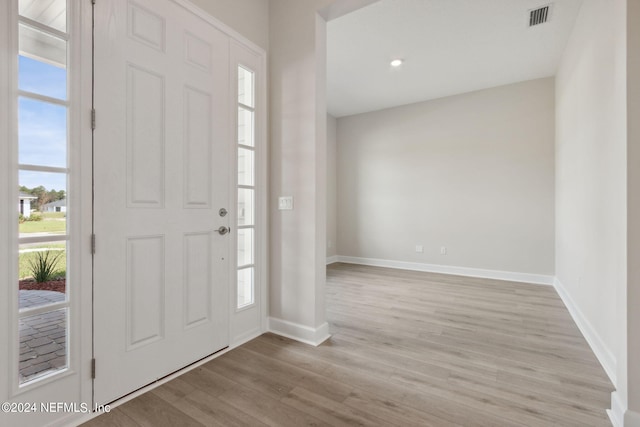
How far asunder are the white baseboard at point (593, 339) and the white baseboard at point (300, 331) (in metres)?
1.82

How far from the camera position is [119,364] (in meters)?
1.66

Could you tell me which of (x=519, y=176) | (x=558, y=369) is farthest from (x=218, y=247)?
(x=519, y=176)

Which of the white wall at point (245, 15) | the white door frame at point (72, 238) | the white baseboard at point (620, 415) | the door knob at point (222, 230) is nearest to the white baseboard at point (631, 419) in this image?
the white baseboard at point (620, 415)

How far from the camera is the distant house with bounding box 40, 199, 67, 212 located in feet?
4.66

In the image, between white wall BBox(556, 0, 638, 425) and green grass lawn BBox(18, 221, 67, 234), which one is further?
white wall BBox(556, 0, 638, 425)

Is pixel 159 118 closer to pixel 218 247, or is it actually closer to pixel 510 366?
pixel 218 247

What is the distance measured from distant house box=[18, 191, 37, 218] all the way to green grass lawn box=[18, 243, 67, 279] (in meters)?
0.16

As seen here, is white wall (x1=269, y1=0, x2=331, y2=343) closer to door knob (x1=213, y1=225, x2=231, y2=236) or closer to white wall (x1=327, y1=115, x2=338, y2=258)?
door knob (x1=213, y1=225, x2=231, y2=236)

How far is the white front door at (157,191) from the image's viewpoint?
1.61m

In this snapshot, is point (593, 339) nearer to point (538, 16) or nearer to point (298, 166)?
point (298, 166)

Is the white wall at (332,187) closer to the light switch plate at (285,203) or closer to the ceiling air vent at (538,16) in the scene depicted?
the light switch plate at (285,203)

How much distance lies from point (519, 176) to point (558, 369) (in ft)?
10.6

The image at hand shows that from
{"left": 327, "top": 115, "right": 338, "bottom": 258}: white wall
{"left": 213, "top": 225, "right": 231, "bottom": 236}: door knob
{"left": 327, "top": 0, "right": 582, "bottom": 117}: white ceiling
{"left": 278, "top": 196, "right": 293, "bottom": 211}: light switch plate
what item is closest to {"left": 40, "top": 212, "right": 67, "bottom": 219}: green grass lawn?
{"left": 213, "top": 225, "right": 231, "bottom": 236}: door knob

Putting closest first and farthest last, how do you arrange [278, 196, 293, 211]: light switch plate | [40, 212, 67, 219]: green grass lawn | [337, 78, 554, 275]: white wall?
1. [40, 212, 67, 219]: green grass lawn
2. [278, 196, 293, 211]: light switch plate
3. [337, 78, 554, 275]: white wall
